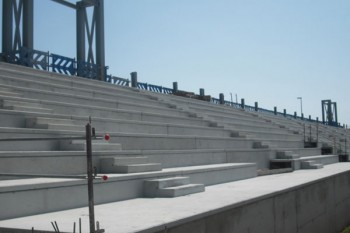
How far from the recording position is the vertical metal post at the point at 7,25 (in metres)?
16.8

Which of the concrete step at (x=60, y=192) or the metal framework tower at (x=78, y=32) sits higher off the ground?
the metal framework tower at (x=78, y=32)

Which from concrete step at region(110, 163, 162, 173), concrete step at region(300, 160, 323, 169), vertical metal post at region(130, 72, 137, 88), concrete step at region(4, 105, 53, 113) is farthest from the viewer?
vertical metal post at region(130, 72, 137, 88)

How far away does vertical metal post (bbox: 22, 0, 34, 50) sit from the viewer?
56.1 ft

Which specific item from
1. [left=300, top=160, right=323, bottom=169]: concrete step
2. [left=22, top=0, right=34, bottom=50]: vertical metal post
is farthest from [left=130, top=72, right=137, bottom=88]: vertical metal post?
[left=300, top=160, right=323, bottom=169]: concrete step

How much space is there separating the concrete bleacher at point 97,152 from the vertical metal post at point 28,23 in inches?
163

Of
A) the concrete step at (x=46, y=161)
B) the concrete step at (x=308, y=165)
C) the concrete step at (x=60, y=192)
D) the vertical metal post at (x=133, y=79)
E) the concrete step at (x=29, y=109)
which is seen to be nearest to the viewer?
the concrete step at (x=60, y=192)

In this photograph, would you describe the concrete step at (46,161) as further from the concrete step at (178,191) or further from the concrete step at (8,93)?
the concrete step at (8,93)

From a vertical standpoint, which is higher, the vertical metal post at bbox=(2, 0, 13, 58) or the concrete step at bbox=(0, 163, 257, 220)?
the vertical metal post at bbox=(2, 0, 13, 58)

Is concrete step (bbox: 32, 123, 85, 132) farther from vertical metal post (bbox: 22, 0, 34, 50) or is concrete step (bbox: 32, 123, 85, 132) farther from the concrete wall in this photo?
vertical metal post (bbox: 22, 0, 34, 50)

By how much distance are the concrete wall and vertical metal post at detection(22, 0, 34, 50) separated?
12039 mm

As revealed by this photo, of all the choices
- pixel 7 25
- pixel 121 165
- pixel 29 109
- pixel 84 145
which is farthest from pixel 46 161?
pixel 7 25

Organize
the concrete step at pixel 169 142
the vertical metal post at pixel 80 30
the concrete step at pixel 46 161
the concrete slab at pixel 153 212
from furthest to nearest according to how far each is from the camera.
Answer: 1. the vertical metal post at pixel 80 30
2. the concrete step at pixel 169 142
3. the concrete step at pixel 46 161
4. the concrete slab at pixel 153 212

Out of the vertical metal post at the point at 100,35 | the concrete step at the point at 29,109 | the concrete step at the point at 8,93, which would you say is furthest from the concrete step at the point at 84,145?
the vertical metal post at the point at 100,35

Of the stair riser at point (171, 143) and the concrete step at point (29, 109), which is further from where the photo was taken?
the stair riser at point (171, 143)
